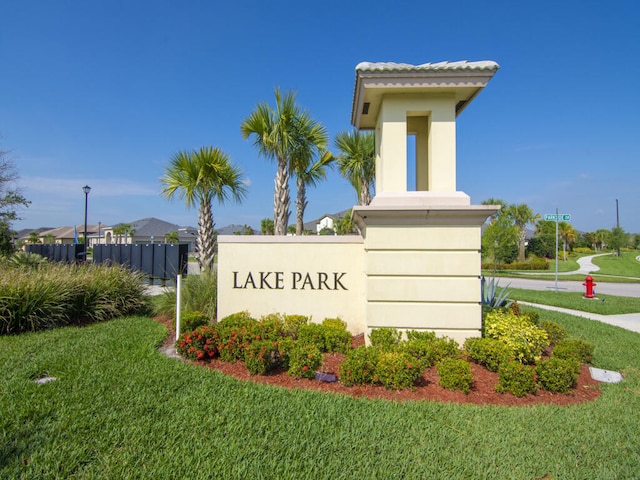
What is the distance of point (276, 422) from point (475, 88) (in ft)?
17.9

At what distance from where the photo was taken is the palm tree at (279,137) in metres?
10.9

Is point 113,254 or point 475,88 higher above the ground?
point 475,88

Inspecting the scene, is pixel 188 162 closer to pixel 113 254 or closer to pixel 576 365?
pixel 113 254

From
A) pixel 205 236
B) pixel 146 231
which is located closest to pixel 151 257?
pixel 205 236

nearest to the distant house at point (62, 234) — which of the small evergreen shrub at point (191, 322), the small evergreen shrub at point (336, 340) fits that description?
the small evergreen shrub at point (191, 322)

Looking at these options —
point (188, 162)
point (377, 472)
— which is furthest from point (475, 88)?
point (188, 162)

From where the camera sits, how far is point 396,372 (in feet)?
13.3

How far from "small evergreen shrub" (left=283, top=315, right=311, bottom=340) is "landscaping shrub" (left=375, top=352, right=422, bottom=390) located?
84.5 inches

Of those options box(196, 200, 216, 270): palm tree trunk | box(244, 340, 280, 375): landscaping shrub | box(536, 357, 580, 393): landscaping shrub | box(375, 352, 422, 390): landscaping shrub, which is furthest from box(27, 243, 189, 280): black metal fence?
box(536, 357, 580, 393): landscaping shrub

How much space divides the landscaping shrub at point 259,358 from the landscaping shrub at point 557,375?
11.1 feet

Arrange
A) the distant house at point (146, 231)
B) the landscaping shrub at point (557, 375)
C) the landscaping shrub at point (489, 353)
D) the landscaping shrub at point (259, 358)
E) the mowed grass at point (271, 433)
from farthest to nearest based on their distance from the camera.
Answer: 1. the distant house at point (146, 231)
2. the landscaping shrub at point (489, 353)
3. the landscaping shrub at point (259, 358)
4. the landscaping shrub at point (557, 375)
5. the mowed grass at point (271, 433)

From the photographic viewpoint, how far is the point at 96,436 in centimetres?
289

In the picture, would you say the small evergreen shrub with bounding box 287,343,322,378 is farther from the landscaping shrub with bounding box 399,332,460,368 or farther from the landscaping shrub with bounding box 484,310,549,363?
the landscaping shrub with bounding box 484,310,549,363

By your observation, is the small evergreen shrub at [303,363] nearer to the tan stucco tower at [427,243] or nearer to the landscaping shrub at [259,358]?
the landscaping shrub at [259,358]
